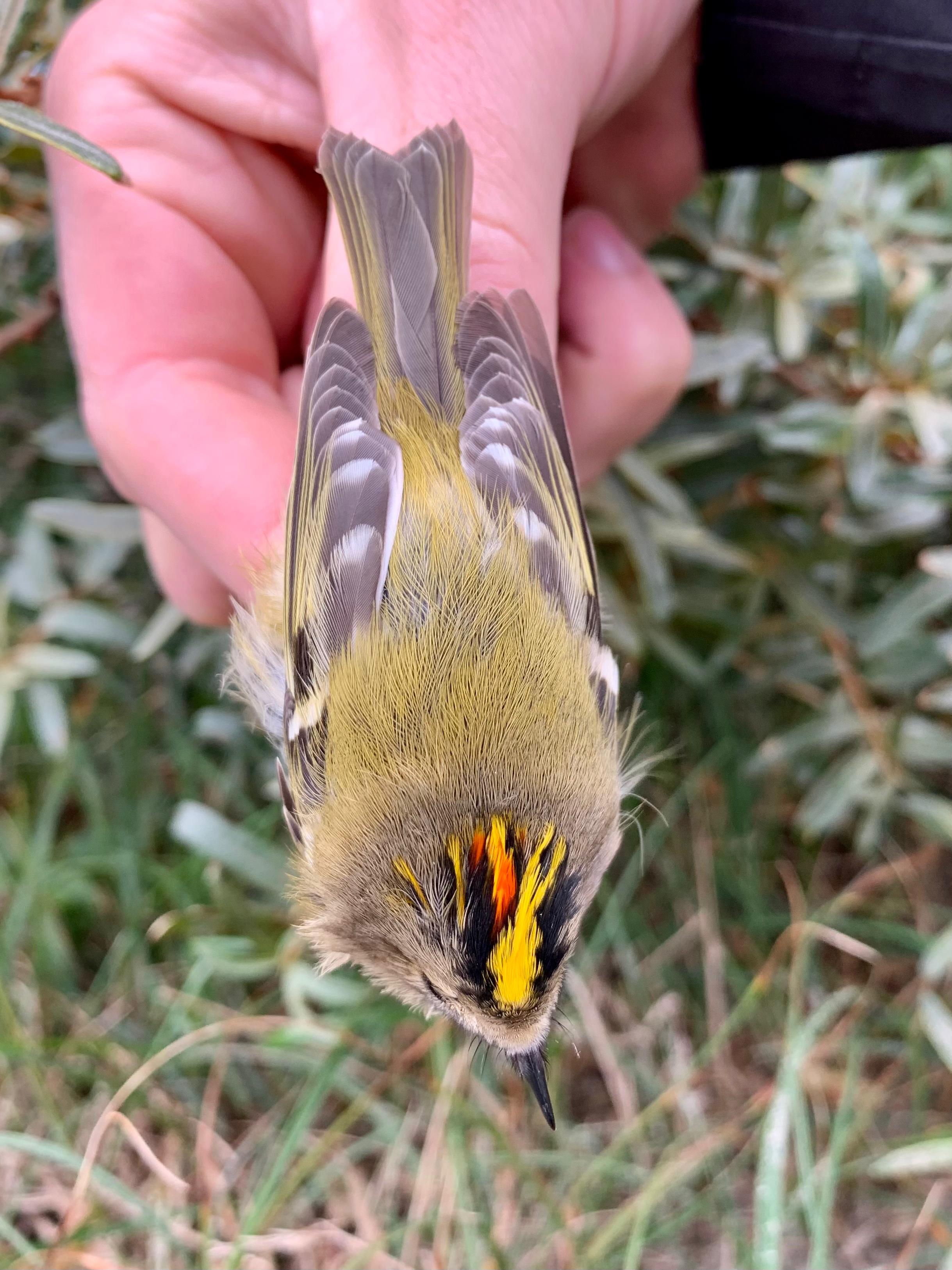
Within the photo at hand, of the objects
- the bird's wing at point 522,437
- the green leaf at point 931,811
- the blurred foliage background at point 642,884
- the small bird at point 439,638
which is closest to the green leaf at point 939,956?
the blurred foliage background at point 642,884

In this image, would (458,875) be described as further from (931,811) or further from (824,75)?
(824,75)

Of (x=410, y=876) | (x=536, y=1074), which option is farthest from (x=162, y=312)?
(x=536, y=1074)

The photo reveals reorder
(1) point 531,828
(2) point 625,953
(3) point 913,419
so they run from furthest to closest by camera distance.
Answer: (2) point 625,953, (3) point 913,419, (1) point 531,828

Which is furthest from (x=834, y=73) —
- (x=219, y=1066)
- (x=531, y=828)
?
(x=219, y=1066)

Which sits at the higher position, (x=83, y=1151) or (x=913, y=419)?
(x=913, y=419)

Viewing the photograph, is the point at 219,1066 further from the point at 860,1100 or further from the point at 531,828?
the point at 860,1100

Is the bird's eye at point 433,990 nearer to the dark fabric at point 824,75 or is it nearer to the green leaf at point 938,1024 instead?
the green leaf at point 938,1024
